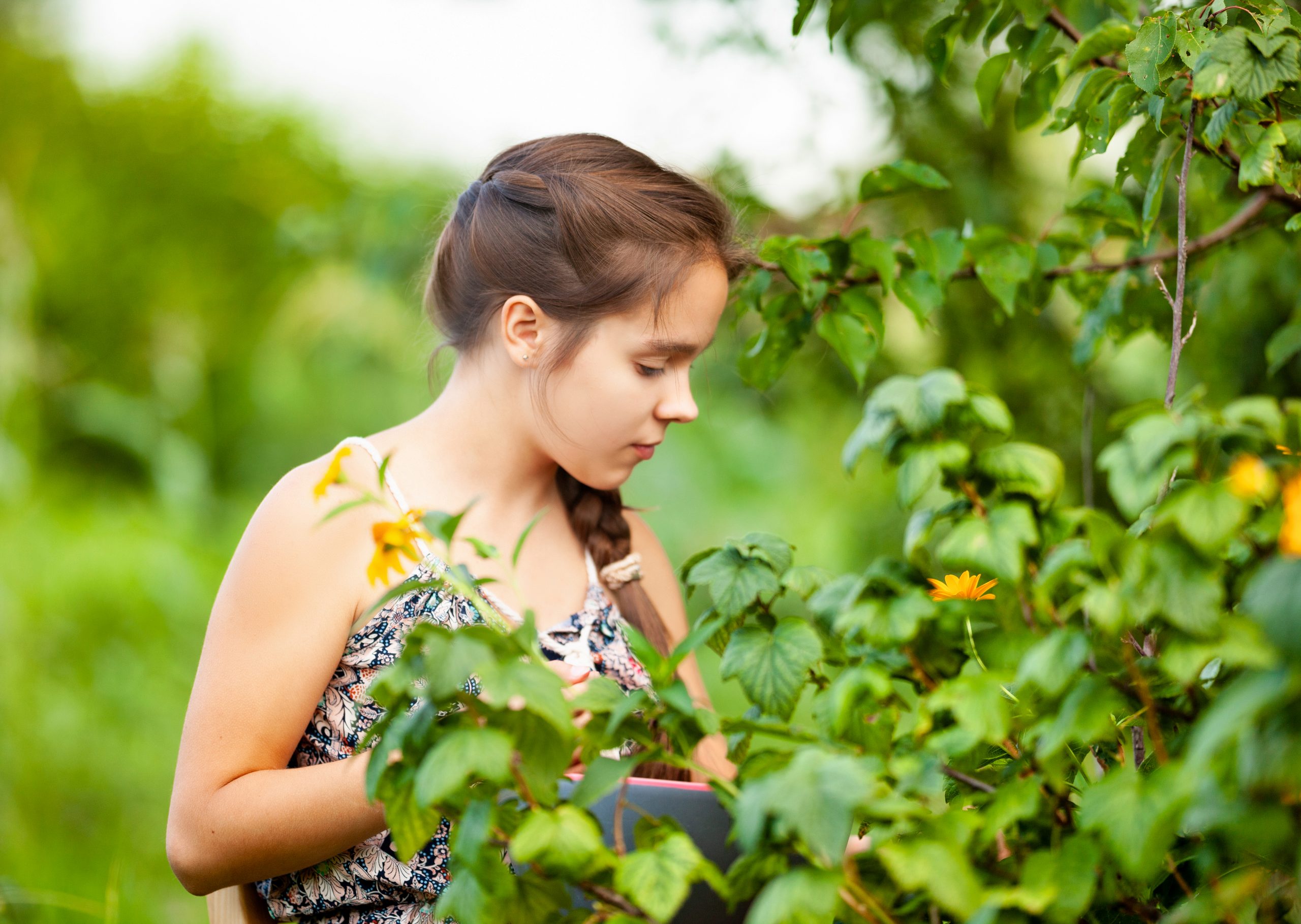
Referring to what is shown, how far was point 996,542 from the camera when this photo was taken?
22.6 inches

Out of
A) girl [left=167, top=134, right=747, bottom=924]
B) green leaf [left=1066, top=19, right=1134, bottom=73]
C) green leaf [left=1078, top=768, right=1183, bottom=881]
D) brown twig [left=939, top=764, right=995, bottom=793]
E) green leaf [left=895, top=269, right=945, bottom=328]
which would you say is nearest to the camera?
green leaf [left=1078, top=768, right=1183, bottom=881]

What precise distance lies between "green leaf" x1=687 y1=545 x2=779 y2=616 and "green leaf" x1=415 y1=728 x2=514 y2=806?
20 cm

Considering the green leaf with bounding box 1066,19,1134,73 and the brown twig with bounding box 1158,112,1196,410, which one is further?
the green leaf with bounding box 1066,19,1134,73

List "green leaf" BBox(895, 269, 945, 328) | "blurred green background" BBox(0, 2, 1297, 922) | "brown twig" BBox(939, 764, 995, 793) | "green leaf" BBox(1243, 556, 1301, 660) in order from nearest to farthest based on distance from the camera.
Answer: "green leaf" BBox(1243, 556, 1301, 660) < "brown twig" BBox(939, 764, 995, 793) < "green leaf" BBox(895, 269, 945, 328) < "blurred green background" BBox(0, 2, 1297, 922)

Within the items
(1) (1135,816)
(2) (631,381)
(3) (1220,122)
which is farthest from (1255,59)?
(2) (631,381)

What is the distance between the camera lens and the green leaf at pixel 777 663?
2.20 feet

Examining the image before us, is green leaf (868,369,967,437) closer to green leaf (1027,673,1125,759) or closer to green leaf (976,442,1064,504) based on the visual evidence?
green leaf (976,442,1064,504)

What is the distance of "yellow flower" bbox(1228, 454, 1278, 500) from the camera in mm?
484

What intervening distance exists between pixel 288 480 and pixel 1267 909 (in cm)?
103

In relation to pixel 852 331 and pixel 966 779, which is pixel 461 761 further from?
pixel 852 331

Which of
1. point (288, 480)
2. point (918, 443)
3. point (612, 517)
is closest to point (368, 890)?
point (288, 480)

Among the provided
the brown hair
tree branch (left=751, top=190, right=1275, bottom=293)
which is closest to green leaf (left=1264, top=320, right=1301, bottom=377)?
tree branch (left=751, top=190, right=1275, bottom=293)

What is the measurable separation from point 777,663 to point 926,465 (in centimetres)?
17

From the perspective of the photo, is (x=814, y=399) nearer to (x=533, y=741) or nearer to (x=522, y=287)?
(x=522, y=287)
